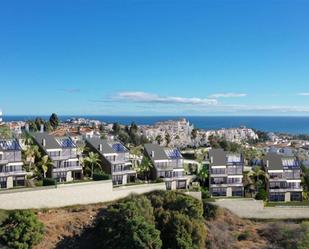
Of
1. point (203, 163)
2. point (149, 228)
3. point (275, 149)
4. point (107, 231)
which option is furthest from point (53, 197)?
point (275, 149)

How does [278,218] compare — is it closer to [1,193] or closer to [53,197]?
[53,197]

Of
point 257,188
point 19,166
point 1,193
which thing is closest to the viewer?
point 1,193

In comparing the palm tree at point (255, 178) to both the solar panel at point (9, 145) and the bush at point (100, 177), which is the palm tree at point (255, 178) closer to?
the bush at point (100, 177)

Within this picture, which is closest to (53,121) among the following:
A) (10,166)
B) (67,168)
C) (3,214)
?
(67,168)

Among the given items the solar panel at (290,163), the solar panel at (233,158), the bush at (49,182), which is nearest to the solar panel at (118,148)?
the bush at (49,182)

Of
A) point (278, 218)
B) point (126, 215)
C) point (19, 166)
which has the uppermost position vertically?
point (19, 166)

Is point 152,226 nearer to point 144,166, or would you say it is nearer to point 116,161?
point 116,161
